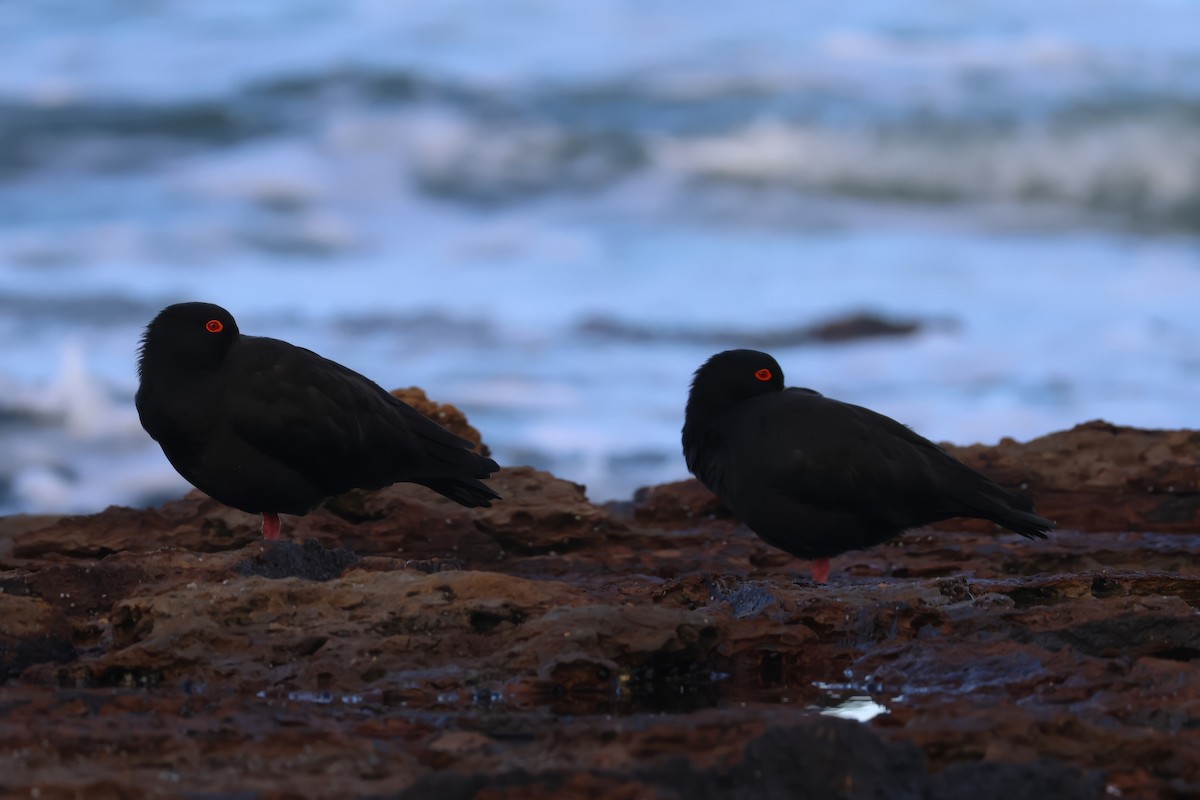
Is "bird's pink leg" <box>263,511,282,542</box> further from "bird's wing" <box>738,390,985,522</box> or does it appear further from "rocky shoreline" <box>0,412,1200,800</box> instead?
"bird's wing" <box>738,390,985,522</box>

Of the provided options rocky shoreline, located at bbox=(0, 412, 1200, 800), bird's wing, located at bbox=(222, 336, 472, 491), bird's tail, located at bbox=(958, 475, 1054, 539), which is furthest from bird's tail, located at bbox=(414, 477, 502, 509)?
bird's tail, located at bbox=(958, 475, 1054, 539)

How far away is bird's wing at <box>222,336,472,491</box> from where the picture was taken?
9.27m

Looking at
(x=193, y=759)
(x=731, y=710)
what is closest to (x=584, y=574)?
(x=731, y=710)

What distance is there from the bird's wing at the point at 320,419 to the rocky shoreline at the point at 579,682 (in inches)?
39.7

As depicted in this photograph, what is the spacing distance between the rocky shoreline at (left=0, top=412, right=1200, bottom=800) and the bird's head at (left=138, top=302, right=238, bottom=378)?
1.35 meters

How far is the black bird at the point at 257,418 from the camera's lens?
30.2 feet

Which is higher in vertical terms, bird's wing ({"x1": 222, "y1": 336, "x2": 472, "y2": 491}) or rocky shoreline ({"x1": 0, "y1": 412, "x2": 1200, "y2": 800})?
bird's wing ({"x1": 222, "y1": 336, "x2": 472, "y2": 491})

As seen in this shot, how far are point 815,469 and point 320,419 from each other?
2.91 metres

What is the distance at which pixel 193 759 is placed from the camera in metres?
5.48

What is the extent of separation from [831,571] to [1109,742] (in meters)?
4.92

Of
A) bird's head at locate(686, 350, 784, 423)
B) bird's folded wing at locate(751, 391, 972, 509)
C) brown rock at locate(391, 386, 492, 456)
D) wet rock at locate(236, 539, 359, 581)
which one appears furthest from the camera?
brown rock at locate(391, 386, 492, 456)

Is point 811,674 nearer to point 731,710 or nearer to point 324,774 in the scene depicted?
point 731,710

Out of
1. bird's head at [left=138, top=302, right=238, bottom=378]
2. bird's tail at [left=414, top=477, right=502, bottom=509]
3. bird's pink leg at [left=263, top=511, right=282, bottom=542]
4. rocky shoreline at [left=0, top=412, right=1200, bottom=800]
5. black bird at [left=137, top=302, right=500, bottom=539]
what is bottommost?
rocky shoreline at [left=0, top=412, right=1200, bottom=800]

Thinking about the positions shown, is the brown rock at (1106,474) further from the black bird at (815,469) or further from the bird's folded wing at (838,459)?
the bird's folded wing at (838,459)
